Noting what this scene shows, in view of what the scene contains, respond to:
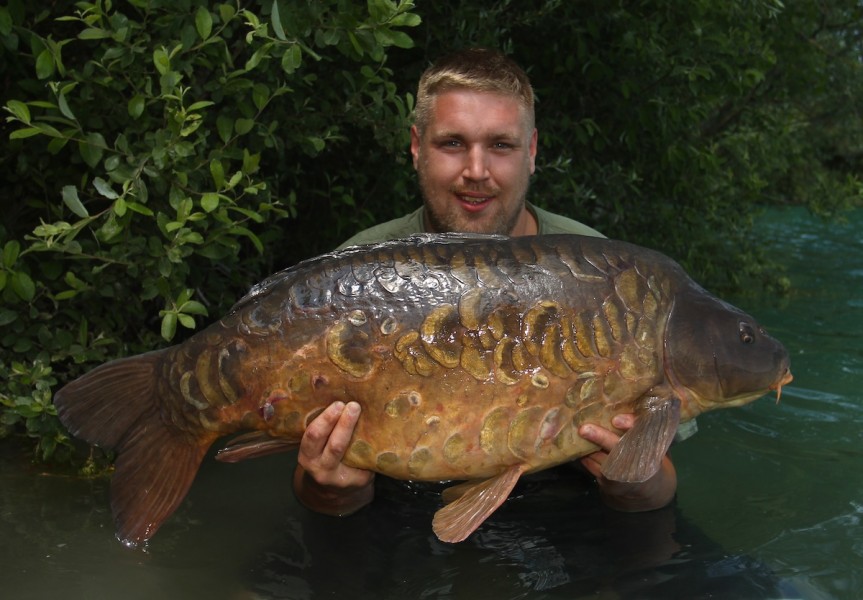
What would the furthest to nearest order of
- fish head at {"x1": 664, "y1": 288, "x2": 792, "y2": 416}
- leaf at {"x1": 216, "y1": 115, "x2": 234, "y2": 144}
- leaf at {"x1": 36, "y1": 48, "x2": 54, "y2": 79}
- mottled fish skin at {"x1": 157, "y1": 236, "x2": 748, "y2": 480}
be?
leaf at {"x1": 216, "y1": 115, "x2": 234, "y2": 144} → leaf at {"x1": 36, "y1": 48, "x2": 54, "y2": 79} → fish head at {"x1": 664, "y1": 288, "x2": 792, "y2": 416} → mottled fish skin at {"x1": 157, "y1": 236, "x2": 748, "y2": 480}

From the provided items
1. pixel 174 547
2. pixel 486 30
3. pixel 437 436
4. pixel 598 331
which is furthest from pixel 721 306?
pixel 486 30

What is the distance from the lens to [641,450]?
1.95m

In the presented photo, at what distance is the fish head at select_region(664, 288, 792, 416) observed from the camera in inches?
80.4

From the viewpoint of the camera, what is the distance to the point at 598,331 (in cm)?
199

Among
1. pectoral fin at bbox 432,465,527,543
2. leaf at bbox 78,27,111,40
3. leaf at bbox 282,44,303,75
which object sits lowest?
pectoral fin at bbox 432,465,527,543

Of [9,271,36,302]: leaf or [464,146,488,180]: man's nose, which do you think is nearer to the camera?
[9,271,36,302]: leaf

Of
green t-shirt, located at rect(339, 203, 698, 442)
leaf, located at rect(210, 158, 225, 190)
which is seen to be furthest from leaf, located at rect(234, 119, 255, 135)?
green t-shirt, located at rect(339, 203, 698, 442)

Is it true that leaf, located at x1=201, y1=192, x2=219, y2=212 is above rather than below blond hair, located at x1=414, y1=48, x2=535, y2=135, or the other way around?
below

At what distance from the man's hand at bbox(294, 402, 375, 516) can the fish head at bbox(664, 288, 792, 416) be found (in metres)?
A: 0.68

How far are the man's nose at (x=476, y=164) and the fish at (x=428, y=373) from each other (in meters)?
0.63

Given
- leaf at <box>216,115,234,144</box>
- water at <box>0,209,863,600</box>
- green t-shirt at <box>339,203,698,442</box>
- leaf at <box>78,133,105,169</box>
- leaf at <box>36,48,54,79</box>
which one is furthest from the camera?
green t-shirt at <box>339,203,698,442</box>

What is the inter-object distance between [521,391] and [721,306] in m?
0.51

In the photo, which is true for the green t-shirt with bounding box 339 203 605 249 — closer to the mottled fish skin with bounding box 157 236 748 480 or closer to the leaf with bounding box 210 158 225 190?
the leaf with bounding box 210 158 225 190

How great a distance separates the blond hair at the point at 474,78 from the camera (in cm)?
271
